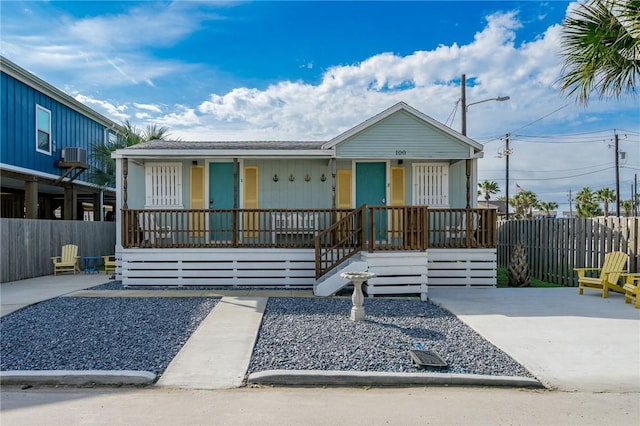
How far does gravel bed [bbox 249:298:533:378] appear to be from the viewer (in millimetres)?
4379

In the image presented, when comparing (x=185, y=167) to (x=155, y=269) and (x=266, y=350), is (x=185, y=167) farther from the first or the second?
(x=266, y=350)

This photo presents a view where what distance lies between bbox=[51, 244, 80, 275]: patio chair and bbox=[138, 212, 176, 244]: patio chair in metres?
4.00

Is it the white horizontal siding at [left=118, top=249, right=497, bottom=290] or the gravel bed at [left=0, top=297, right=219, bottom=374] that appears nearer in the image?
the gravel bed at [left=0, top=297, right=219, bottom=374]

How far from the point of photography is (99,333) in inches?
219

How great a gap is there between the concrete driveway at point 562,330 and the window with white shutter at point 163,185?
7191mm

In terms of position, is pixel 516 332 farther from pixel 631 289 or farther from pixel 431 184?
pixel 431 184

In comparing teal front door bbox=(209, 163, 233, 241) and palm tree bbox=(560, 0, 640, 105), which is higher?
palm tree bbox=(560, 0, 640, 105)

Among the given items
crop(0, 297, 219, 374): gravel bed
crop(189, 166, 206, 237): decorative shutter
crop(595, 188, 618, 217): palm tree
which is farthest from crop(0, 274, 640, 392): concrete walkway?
crop(595, 188, 618, 217): palm tree

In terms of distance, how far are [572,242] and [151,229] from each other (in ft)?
35.3

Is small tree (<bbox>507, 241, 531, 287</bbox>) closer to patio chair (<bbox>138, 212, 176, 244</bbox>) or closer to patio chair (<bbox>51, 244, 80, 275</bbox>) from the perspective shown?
patio chair (<bbox>138, 212, 176, 244</bbox>)

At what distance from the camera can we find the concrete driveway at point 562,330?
4.24 meters

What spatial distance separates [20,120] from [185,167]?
281 inches

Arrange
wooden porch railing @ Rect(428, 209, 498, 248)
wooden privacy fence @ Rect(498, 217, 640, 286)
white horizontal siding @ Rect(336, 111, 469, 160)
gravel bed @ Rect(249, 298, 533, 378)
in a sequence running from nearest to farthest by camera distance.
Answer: gravel bed @ Rect(249, 298, 533, 378) < wooden privacy fence @ Rect(498, 217, 640, 286) < wooden porch railing @ Rect(428, 209, 498, 248) < white horizontal siding @ Rect(336, 111, 469, 160)

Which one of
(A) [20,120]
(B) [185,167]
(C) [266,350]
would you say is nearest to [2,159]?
(A) [20,120]
